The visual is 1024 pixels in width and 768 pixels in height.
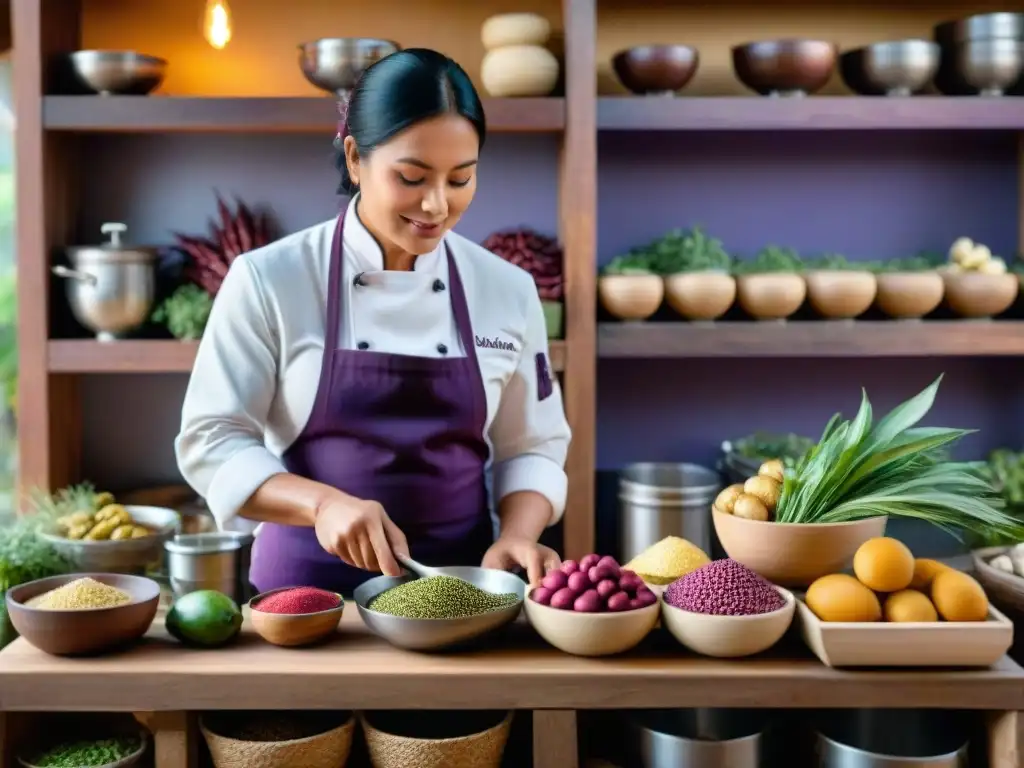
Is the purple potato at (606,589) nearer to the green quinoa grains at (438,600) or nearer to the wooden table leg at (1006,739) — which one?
the green quinoa grains at (438,600)

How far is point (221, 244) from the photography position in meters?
3.44

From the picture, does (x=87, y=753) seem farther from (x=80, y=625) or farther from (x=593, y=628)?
(x=593, y=628)

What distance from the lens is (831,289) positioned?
330 centimetres

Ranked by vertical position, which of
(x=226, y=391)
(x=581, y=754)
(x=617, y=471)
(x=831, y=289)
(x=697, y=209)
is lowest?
(x=581, y=754)

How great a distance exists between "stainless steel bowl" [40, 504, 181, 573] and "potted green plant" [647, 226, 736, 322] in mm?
1611

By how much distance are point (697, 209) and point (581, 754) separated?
2380 mm

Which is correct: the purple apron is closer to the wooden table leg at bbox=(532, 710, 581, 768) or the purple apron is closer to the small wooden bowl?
the small wooden bowl

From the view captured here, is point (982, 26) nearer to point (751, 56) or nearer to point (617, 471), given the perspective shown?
point (751, 56)

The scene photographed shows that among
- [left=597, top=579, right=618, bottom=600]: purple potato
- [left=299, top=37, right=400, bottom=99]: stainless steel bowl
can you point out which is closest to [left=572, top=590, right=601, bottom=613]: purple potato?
[left=597, top=579, right=618, bottom=600]: purple potato

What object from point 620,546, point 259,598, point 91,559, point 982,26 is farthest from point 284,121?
point 982,26

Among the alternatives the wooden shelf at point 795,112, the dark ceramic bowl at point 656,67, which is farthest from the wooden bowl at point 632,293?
the dark ceramic bowl at point 656,67

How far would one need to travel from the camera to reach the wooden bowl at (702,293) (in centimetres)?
329

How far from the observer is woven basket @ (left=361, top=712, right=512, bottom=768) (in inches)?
62.3

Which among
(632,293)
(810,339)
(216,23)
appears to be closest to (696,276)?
(632,293)
